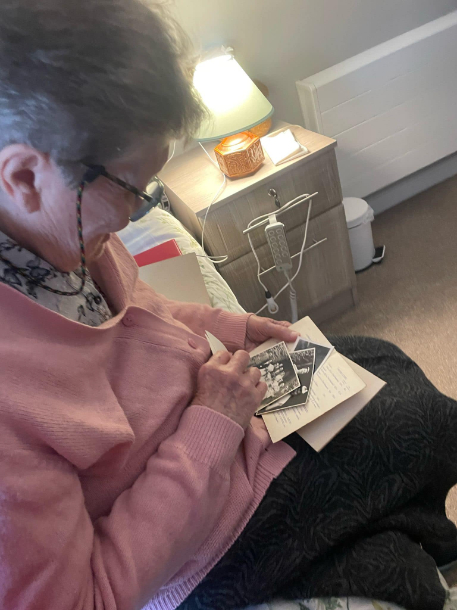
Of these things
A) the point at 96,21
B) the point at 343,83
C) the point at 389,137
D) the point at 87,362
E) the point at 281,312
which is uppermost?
the point at 96,21

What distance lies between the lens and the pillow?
3.71ft

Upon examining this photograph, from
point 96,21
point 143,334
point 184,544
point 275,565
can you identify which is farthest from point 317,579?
point 96,21

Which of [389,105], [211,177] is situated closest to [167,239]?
[211,177]

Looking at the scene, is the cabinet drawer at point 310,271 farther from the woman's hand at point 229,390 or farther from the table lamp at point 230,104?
the woman's hand at point 229,390

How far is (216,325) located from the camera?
892mm

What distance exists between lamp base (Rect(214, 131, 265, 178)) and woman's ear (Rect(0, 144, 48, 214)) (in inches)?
35.3

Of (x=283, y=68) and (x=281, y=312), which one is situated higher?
(x=283, y=68)

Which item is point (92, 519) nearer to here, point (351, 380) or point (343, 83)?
point (351, 380)

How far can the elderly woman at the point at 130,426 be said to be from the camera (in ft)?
1.37

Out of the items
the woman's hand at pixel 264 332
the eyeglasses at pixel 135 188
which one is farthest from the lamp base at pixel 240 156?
the eyeglasses at pixel 135 188

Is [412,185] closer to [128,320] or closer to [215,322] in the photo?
[215,322]

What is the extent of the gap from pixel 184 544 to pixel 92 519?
122 mm

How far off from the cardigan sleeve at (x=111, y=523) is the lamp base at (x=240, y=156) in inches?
35.4

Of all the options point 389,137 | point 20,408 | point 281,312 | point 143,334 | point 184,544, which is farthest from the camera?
point 389,137
